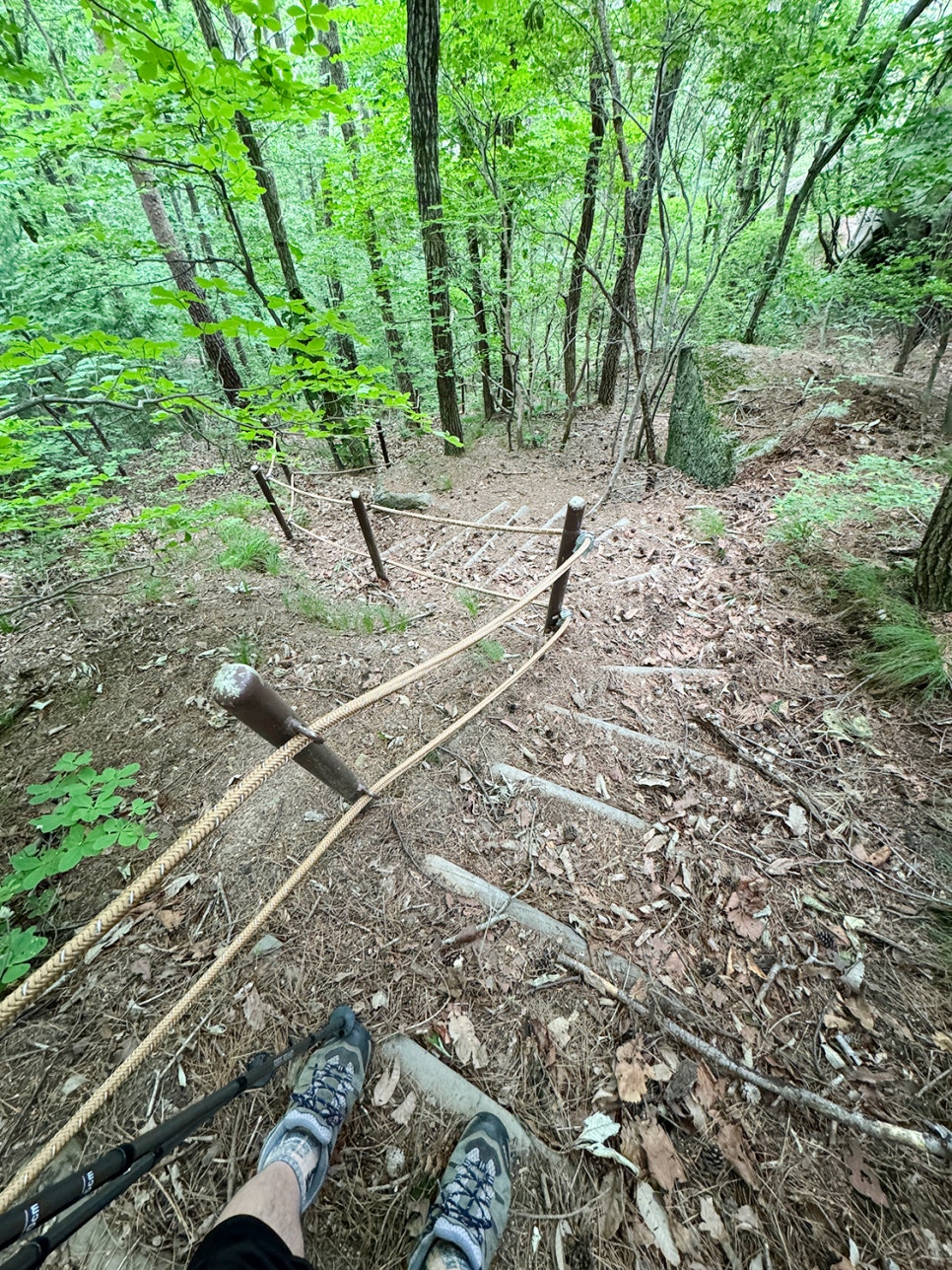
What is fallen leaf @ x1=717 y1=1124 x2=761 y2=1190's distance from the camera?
142cm

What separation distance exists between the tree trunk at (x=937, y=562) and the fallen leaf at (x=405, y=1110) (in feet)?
12.2

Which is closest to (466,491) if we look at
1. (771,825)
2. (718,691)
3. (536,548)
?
(536,548)

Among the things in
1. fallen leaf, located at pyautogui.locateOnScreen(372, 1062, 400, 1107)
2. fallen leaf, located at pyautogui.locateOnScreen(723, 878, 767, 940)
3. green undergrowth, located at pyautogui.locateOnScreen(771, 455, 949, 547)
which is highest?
green undergrowth, located at pyautogui.locateOnScreen(771, 455, 949, 547)

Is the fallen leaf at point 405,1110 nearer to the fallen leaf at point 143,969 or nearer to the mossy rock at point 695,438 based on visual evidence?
the fallen leaf at point 143,969

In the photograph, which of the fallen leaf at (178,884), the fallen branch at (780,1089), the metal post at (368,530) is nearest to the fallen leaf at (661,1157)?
the fallen branch at (780,1089)

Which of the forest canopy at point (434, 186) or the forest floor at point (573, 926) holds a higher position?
the forest canopy at point (434, 186)

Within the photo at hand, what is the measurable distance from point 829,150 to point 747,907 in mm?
10271

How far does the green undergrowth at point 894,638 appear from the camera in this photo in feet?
8.50

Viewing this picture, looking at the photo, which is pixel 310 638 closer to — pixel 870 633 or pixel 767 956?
pixel 767 956

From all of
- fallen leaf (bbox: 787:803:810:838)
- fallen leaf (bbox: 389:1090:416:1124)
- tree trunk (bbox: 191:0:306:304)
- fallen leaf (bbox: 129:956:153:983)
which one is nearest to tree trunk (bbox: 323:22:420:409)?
tree trunk (bbox: 191:0:306:304)

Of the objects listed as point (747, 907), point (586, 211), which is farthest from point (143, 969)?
point (586, 211)

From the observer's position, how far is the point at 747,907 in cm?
199

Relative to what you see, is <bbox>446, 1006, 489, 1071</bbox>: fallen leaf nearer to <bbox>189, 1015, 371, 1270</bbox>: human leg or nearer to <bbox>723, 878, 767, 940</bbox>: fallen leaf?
<bbox>189, 1015, 371, 1270</bbox>: human leg

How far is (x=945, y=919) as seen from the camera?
1866 millimetres
